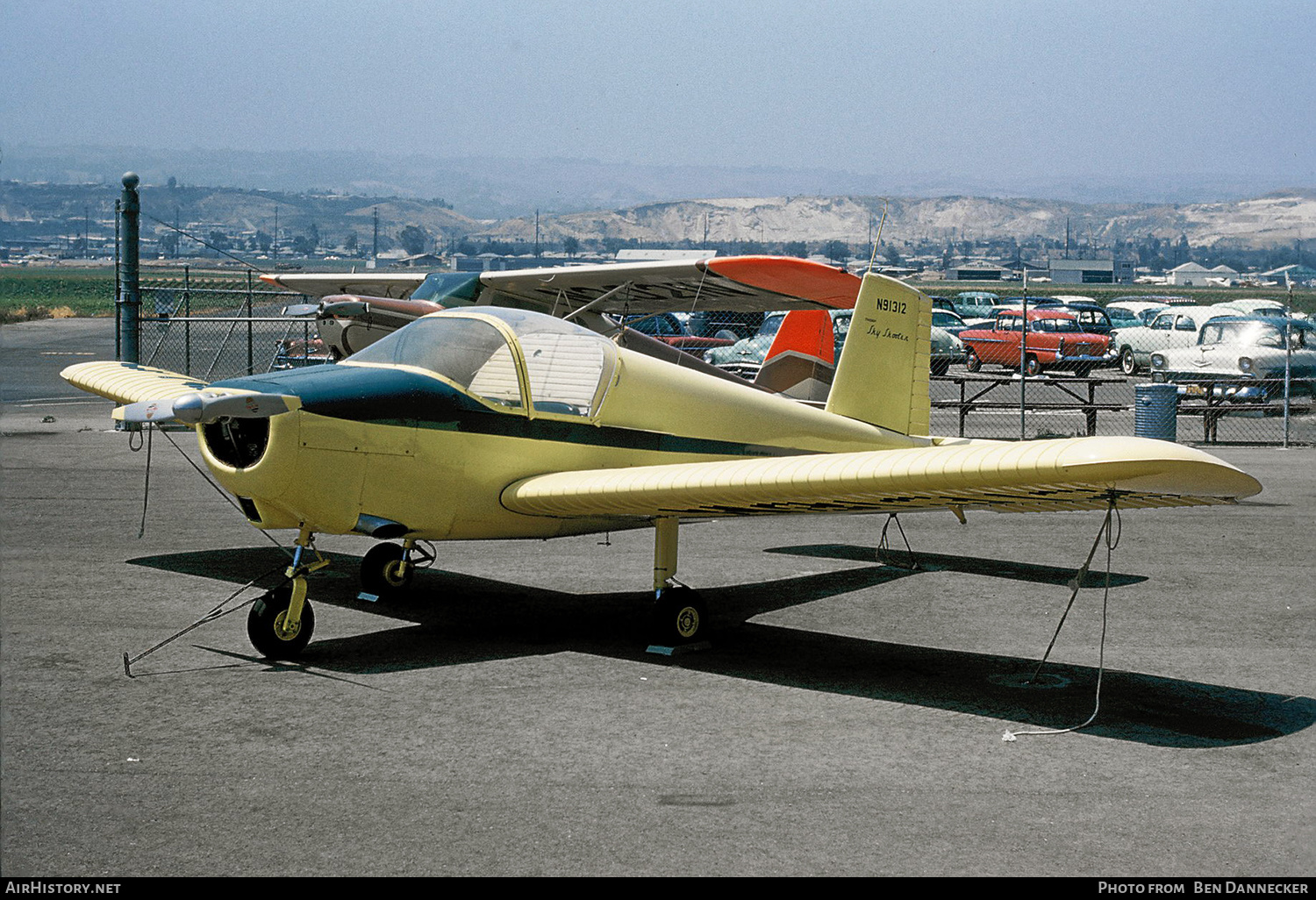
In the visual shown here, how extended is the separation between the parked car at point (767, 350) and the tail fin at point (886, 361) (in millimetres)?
14404

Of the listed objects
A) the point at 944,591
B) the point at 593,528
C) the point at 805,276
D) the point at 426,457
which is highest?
the point at 805,276

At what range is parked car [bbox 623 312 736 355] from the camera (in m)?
29.4

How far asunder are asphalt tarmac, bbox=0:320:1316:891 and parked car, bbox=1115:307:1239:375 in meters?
23.7

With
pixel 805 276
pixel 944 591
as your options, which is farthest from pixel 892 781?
pixel 805 276

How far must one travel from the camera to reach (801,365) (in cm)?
1171

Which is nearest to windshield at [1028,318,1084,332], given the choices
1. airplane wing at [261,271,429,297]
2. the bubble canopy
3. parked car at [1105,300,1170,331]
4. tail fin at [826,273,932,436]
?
parked car at [1105,300,1170,331]

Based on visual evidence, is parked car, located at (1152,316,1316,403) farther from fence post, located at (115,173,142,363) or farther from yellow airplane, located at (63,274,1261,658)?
fence post, located at (115,173,142,363)

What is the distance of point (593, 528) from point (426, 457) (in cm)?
128

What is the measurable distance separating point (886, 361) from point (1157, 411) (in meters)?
9.51

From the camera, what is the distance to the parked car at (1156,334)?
109ft

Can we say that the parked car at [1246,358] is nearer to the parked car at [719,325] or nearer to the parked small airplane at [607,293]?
the parked car at [719,325]

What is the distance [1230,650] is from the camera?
25.1 ft

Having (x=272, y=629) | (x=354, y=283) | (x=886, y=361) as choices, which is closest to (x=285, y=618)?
(x=272, y=629)
